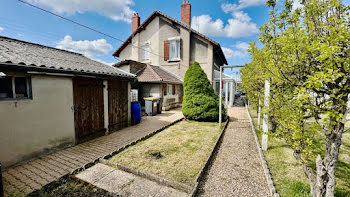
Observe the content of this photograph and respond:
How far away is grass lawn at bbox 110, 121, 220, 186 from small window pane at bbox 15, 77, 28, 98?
3135mm

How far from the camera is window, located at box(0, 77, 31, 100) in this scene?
12.7 feet

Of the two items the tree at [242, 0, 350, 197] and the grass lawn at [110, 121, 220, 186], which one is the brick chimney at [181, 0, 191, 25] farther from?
the tree at [242, 0, 350, 197]

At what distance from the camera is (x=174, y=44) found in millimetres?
16812

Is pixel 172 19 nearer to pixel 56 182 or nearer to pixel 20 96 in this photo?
pixel 20 96

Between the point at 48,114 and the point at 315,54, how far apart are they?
6848mm

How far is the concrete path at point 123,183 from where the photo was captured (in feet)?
10.1

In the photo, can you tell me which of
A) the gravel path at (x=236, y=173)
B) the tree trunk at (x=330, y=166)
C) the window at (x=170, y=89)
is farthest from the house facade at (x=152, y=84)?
the tree trunk at (x=330, y=166)

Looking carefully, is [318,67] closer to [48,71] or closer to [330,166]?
[330,166]

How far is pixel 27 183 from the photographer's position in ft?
10.8

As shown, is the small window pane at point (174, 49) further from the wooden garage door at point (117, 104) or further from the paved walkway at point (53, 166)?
the paved walkway at point (53, 166)

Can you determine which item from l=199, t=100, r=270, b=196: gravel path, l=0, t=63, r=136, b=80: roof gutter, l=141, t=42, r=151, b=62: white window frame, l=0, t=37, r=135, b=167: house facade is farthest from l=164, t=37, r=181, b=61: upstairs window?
l=199, t=100, r=270, b=196: gravel path

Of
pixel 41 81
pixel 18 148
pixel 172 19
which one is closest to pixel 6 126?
pixel 18 148

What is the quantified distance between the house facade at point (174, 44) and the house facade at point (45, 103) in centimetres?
1088

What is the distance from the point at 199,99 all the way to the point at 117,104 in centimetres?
495
